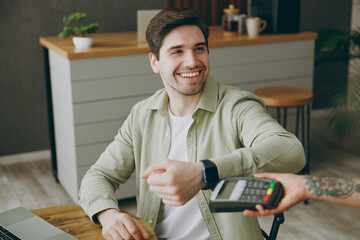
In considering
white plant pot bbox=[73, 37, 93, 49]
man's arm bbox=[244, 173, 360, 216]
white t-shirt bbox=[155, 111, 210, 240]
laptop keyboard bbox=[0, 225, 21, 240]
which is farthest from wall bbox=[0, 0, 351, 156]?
man's arm bbox=[244, 173, 360, 216]

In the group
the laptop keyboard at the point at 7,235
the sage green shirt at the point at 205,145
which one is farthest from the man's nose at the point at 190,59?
the laptop keyboard at the point at 7,235

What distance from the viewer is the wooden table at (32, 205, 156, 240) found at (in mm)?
1303

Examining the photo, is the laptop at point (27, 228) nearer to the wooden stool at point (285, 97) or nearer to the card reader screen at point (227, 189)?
the card reader screen at point (227, 189)

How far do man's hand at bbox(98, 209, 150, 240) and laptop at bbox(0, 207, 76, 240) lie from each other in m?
0.10

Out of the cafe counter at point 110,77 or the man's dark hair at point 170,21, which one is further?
the cafe counter at point 110,77

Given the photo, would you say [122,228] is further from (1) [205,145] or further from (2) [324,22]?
(2) [324,22]

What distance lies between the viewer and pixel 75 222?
137 cm

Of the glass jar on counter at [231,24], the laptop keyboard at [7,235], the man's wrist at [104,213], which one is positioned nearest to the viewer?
the laptop keyboard at [7,235]

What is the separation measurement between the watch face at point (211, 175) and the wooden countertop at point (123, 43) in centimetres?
181

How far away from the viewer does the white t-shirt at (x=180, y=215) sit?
154 cm

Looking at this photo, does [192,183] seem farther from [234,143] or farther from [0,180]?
[0,180]

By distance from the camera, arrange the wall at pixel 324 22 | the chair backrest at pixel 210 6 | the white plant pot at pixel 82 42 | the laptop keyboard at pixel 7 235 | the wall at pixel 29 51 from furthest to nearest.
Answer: the wall at pixel 324 22 → the chair backrest at pixel 210 6 → the wall at pixel 29 51 → the white plant pot at pixel 82 42 → the laptop keyboard at pixel 7 235

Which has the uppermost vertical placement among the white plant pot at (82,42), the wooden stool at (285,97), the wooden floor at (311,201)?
the white plant pot at (82,42)

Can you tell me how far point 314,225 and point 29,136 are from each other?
235 cm
